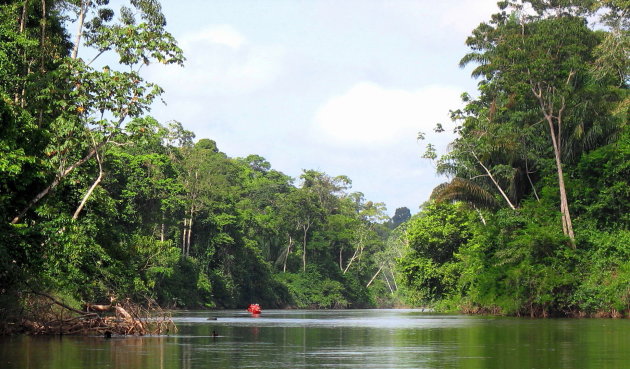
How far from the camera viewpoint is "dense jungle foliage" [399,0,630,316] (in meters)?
43.1

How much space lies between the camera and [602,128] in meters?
46.0

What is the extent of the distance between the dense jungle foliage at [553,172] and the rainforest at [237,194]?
0.11m

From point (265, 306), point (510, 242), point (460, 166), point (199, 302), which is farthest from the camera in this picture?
point (265, 306)

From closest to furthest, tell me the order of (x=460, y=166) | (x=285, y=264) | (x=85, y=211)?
1. (x=85, y=211)
2. (x=460, y=166)
3. (x=285, y=264)

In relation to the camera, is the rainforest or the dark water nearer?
the dark water

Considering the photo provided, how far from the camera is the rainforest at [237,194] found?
27.0m

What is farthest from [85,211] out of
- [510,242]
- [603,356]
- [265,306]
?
[265,306]

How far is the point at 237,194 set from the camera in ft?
320

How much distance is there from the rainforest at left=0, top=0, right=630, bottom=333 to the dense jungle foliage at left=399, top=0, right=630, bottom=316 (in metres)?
0.11

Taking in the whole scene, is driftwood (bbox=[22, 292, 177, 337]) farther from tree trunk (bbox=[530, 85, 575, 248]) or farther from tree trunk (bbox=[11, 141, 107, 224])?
tree trunk (bbox=[530, 85, 575, 248])

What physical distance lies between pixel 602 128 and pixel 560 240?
21.5 ft

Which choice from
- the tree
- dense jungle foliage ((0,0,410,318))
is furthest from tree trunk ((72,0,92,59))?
the tree

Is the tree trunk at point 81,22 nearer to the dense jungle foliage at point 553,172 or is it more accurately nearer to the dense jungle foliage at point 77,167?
the dense jungle foliage at point 77,167

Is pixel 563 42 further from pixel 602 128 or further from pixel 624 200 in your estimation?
pixel 624 200
